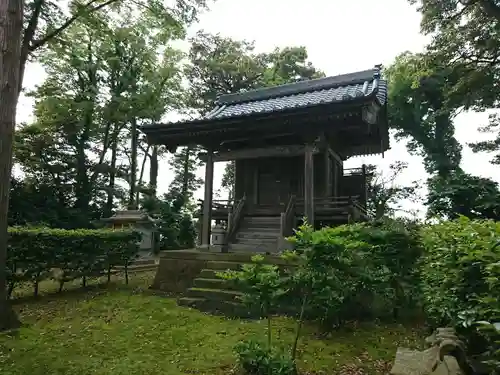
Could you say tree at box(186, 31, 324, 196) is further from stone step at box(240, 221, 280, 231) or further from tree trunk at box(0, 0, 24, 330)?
tree trunk at box(0, 0, 24, 330)

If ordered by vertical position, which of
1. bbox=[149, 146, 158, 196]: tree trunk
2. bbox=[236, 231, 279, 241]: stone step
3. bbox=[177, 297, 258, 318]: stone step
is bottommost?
bbox=[177, 297, 258, 318]: stone step

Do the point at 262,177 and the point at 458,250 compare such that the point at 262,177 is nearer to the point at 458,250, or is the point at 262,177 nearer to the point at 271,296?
the point at 271,296

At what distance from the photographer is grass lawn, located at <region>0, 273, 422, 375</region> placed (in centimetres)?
417

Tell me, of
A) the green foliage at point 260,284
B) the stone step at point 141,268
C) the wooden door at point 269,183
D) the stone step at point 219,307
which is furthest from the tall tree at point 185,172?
the green foliage at point 260,284

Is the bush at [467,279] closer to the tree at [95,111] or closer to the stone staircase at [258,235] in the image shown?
the stone staircase at [258,235]

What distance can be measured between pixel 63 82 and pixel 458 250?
2399cm


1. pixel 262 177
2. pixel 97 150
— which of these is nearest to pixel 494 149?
pixel 262 177

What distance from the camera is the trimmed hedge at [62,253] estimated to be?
24.6ft

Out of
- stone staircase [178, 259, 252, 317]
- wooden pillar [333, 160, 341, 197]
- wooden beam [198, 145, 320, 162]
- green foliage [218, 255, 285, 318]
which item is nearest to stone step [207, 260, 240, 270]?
stone staircase [178, 259, 252, 317]

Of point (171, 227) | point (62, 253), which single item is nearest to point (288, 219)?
point (62, 253)

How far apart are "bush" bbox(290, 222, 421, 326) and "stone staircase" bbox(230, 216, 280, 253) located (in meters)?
4.22

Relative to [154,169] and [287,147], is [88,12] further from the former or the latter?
[154,169]

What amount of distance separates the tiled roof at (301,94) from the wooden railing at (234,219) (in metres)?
3.00

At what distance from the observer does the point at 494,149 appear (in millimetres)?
16609
